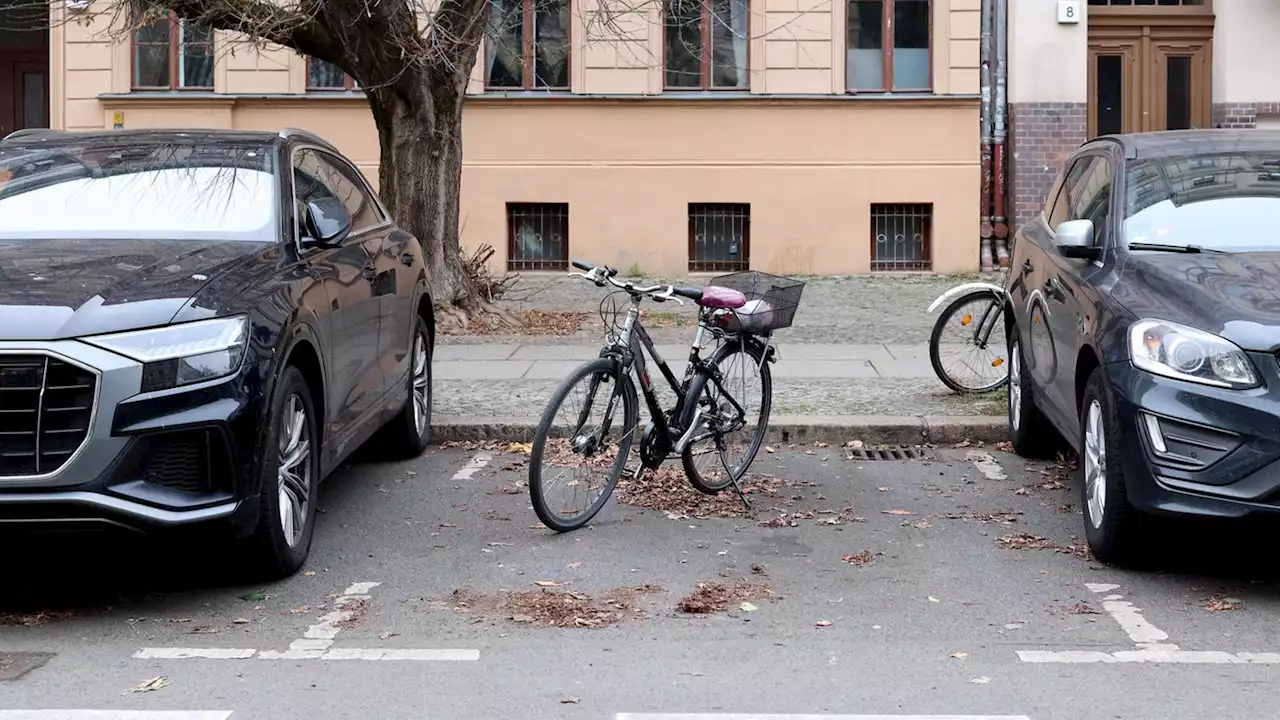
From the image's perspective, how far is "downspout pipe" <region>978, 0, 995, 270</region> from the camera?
18922 mm

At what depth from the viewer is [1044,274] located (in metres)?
8.10

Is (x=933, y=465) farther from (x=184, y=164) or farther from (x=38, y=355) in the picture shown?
(x=38, y=355)

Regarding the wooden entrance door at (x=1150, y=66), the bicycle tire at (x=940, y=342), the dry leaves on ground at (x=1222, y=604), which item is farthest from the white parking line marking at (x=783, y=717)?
the wooden entrance door at (x=1150, y=66)

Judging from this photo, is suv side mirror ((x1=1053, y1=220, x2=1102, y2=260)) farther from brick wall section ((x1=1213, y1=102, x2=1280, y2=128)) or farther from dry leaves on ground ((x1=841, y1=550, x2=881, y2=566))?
brick wall section ((x1=1213, y1=102, x2=1280, y2=128))

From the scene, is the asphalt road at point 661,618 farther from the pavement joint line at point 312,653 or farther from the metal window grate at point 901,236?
the metal window grate at point 901,236

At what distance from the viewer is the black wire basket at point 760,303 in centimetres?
751

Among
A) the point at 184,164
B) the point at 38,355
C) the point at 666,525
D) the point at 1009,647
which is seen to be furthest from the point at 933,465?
the point at 38,355

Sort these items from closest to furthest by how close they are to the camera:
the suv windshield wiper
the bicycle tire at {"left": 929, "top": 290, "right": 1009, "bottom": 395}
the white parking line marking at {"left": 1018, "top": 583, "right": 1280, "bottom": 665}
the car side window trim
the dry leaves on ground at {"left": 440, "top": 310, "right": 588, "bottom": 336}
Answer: the white parking line marking at {"left": 1018, "top": 583, "right": 1280, "bottom": 665}, the suv windshield wiper, the car side window trim, the bicycle tire at {"left": 929, "top": 290, "right": 1009, "bottom": 395}, the dry leaves on ground at {"left": 440, "top": 310, "right": 588, "bottom": 336}

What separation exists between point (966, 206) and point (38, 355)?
15003 millimetres

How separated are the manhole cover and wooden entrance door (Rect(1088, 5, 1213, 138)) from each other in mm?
16142

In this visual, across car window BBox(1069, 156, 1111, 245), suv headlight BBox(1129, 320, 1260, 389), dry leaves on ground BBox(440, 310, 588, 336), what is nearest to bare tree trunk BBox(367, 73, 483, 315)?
dry leaves on ground BBox(440, 310, 588, 336)

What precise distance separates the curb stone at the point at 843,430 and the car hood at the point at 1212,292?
2.62 metres

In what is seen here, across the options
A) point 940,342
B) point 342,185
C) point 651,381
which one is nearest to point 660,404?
point 651,381

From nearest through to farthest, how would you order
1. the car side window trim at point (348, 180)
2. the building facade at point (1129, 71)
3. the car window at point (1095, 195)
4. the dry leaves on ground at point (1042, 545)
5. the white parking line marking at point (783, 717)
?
the white parking line marking at point (783, 717) < the dry leaves on ground at point (1042, 545) < the car side window trim at point (348, 180) < the car window at point (1095, 195) < the building facade at point (1129, 71)
